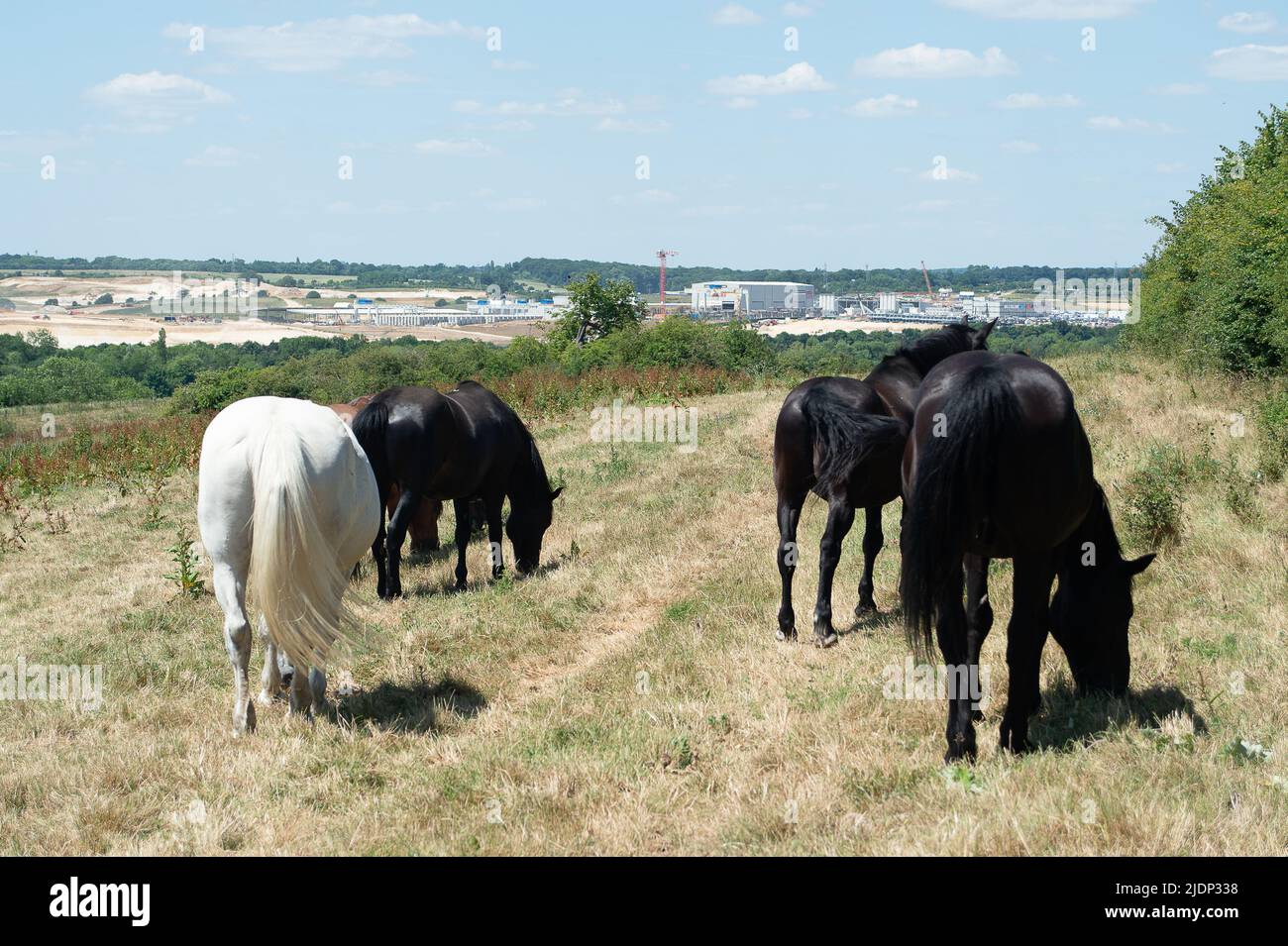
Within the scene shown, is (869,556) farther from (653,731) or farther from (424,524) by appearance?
(424,524)

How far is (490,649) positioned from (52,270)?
211475mm

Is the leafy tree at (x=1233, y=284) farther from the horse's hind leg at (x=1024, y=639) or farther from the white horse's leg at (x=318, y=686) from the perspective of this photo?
the white horse's leg at (x=318, y=686)

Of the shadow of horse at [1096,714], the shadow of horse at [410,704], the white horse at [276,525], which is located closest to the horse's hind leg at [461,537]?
the shadow of horse at [410,704]

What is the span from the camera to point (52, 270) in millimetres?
186750

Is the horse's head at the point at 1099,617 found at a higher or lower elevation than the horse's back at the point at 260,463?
lower

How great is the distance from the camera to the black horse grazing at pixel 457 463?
1011cm

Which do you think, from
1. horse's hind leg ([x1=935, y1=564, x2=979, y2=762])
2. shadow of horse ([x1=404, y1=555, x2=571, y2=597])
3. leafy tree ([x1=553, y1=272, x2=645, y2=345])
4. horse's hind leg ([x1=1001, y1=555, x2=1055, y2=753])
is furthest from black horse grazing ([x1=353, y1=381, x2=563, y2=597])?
leafy tree ([x1=553, y1=272, x2=645, y2=345])

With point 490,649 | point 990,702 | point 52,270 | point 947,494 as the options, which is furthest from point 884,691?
point 52,270

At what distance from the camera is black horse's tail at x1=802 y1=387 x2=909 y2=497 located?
7.74 meters

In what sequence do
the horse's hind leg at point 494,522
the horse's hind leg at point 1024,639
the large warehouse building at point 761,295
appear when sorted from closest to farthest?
the horse's hind leg at point 1024,639
the horse's hind leg at point 494,522
the large warehouse building at point 761,295

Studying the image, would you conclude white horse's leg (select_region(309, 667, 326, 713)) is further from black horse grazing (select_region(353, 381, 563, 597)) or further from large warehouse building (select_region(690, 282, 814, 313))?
Answer: large warehouse building (select_region(690, 282, 814, 313))

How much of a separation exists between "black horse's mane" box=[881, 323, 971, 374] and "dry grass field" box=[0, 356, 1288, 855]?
1936mm

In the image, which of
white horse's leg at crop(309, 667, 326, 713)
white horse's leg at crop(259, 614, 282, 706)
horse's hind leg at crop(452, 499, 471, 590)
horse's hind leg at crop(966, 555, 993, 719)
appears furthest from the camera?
horse's hind leg at crop(452, 499, 471, 590)
